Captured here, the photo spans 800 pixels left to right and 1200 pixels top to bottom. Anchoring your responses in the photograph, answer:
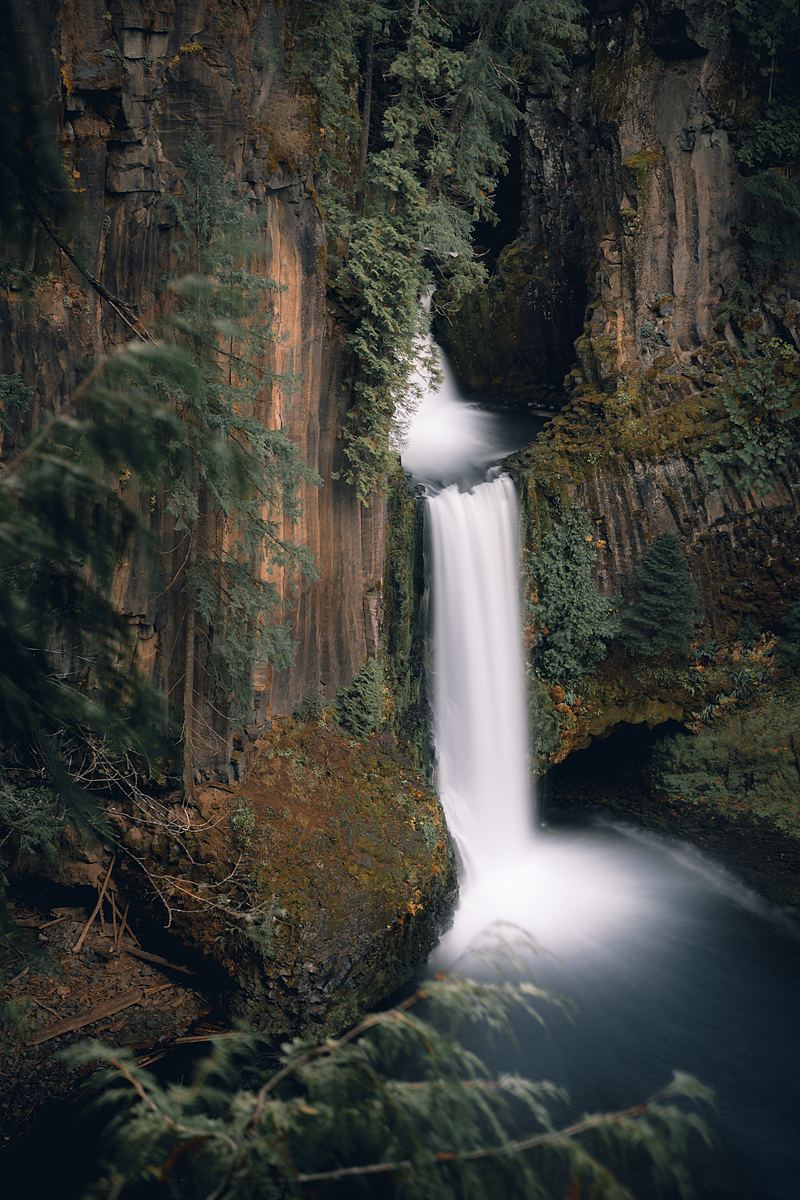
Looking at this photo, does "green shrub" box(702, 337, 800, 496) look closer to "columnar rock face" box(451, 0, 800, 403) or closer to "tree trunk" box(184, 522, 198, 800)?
"columnar rock face" box(451, 0, 800, 403)

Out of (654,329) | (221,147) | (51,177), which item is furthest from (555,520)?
(51,177)

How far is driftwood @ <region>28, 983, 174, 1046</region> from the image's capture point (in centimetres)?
870

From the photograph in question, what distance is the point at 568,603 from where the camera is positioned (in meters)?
14.9

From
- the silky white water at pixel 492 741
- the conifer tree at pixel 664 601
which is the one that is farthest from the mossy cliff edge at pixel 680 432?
the silky white water at pixel 492 741

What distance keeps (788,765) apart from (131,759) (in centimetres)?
1082

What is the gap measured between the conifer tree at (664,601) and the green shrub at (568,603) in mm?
572

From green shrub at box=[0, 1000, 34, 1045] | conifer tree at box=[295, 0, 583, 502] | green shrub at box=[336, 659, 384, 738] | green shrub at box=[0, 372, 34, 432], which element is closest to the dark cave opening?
conifer tree at box=[295, 0, 583, 502]

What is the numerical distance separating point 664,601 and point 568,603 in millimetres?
1676

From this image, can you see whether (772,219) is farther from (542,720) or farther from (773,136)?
(542,720)

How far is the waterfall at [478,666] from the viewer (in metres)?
13.4

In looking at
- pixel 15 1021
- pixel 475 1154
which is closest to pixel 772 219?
pixel 475 1154

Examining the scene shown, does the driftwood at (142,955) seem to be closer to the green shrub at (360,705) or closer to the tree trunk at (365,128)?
the green shrub at (360,705)

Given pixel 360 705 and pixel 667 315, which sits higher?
pixel 667 315

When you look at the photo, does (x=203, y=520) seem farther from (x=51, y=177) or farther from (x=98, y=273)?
Result: (x=51, y=177)
